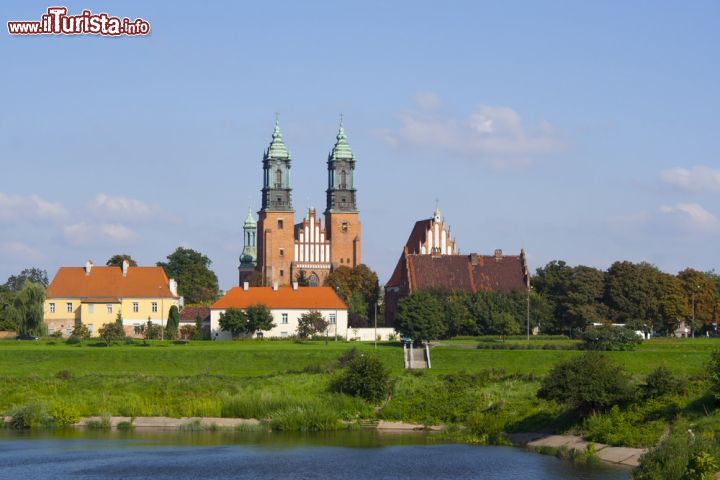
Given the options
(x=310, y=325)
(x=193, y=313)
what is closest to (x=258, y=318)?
(x=310, y=325)

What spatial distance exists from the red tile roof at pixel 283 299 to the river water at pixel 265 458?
42.4 metres

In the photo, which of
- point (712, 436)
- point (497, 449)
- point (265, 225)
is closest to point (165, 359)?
point (497, 449)

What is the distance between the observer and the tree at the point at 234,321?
85688 mm

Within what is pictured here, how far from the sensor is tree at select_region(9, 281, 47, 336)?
84750 mm

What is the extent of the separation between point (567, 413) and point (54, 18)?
74.2 ft

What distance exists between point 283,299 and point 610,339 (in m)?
31.2

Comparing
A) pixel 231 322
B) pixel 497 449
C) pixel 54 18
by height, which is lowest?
pixel 497 449

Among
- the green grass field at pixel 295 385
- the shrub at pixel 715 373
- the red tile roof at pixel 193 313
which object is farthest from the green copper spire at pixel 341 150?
the shrub at pixel 715 373

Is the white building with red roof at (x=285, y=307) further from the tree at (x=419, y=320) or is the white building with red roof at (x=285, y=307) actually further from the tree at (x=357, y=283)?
the tree at (x=357, y=283)

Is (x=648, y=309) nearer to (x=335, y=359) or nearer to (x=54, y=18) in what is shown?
(x=335, y=359)

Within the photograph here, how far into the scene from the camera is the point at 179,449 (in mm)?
42969

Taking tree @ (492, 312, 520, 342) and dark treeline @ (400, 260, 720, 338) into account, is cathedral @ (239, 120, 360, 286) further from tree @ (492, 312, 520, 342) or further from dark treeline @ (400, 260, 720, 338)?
tree @ (492, 312, 520, 342)

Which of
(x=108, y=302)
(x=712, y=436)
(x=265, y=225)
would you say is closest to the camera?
(x=712, y=436)

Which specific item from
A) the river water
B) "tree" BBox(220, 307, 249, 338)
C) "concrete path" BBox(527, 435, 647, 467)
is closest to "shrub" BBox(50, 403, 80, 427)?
the river water
